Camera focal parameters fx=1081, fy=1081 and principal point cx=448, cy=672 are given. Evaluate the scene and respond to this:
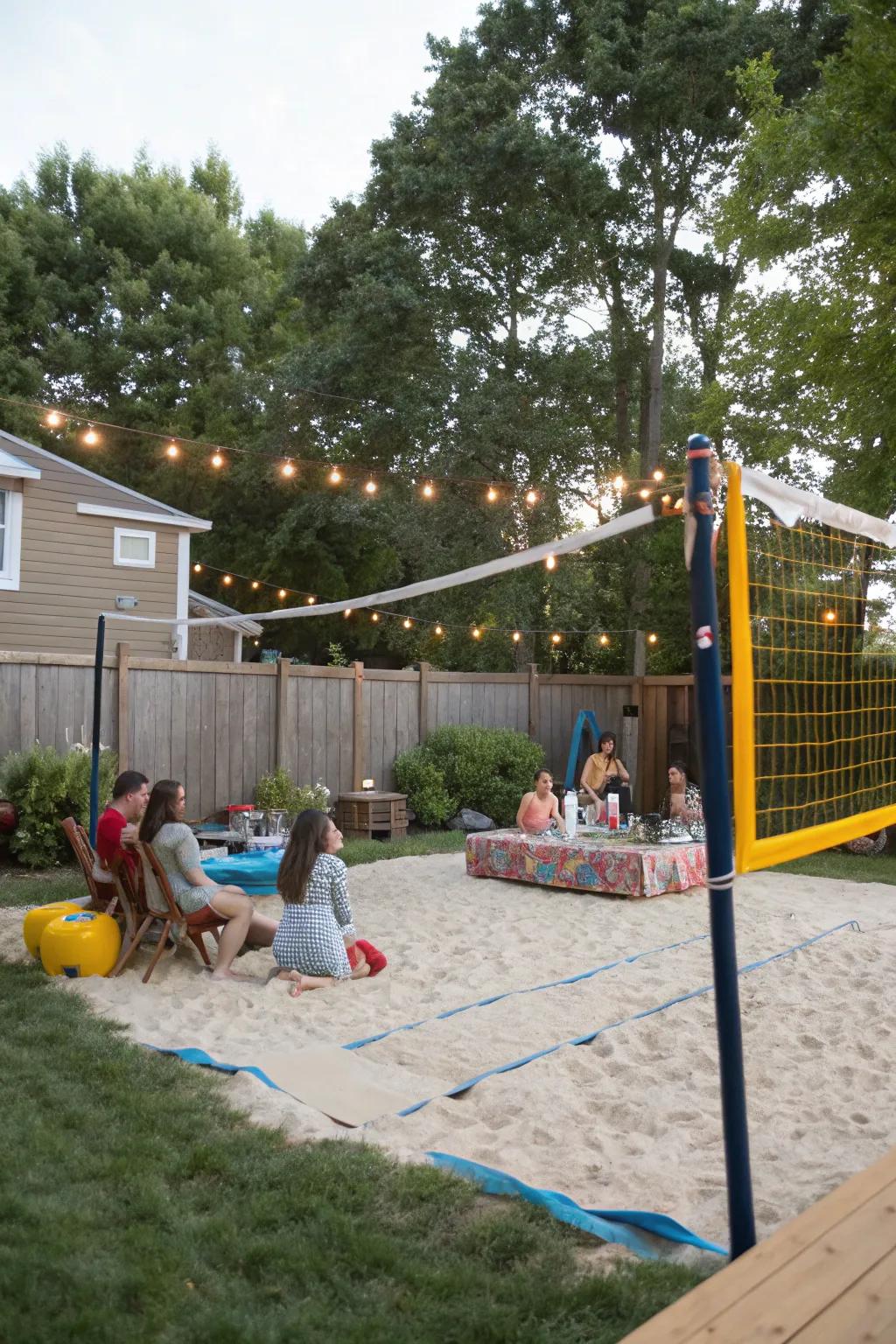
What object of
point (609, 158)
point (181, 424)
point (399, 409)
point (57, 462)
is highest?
point (609, 158)

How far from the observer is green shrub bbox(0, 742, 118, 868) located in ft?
29.9

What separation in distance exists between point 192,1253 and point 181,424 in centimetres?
2448

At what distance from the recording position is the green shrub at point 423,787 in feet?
40.9

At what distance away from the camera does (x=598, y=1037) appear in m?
4.77

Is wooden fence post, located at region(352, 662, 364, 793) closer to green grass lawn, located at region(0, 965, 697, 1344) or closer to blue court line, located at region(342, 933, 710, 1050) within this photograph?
blue court line, located at region(342, 933, 710, 1050)

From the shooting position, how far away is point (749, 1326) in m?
1.95

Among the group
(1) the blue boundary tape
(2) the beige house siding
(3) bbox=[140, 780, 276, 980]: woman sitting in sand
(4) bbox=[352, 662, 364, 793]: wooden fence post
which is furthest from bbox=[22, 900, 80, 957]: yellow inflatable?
(2) the beige house siding

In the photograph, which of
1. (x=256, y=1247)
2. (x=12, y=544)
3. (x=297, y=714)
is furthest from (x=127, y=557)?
(x=256, y=1247)

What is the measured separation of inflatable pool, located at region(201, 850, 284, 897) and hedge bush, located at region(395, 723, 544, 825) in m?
4.66

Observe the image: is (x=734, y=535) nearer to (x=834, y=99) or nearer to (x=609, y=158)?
(x=834, y=99)

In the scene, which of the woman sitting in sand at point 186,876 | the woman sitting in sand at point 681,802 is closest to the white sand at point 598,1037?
the woman sitting in sand at point 186,876

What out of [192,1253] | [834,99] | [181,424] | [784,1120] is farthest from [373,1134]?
[181,424]

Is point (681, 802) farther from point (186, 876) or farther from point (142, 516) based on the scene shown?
point (142, 516)

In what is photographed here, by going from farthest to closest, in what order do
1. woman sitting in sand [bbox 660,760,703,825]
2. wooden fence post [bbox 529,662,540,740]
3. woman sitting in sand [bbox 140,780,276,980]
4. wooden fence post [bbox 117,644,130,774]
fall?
wooden fence post [bbox 529,662,540,740]
wooden fence post [bbox 117,644,130,774]
woman sitting in sand [bbox 660,760,703,825]
woman sitting in sand [bbox 140,780,276,980]
